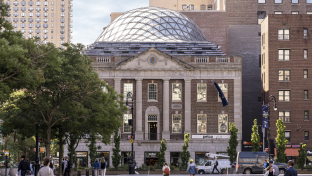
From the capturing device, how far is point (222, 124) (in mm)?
66062

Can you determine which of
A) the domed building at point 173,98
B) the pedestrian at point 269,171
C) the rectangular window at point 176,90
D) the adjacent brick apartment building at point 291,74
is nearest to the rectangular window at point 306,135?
the adjacent brick apartment building at point 291,74

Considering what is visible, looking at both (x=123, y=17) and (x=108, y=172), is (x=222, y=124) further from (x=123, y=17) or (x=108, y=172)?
(x=123, y=17)

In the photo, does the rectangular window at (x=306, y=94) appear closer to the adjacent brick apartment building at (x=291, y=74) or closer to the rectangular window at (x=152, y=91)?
the adjacent brick apartment building at (x=291, y=74)

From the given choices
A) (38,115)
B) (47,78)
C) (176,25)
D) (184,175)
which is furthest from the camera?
(176,25)

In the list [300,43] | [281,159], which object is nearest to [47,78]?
[281,159]

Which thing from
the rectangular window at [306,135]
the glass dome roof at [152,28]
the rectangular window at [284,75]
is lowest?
the rectangular window at [306,135]

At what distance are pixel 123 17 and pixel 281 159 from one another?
137ft

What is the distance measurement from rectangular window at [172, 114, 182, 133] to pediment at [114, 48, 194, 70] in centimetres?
667

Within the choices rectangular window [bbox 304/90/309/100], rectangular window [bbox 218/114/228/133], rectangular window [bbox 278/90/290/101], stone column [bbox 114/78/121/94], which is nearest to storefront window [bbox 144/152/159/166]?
rectangular window [bbox 218/114/228/133]

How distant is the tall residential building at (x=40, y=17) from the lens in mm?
191875

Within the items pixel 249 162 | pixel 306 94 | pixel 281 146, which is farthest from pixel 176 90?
pixel 249 162

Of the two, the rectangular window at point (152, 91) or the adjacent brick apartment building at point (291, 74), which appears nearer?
the rectangular window at point (152, 91)

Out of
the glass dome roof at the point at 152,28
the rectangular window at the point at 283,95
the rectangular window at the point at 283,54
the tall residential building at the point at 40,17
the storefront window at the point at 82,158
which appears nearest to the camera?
the storefront window at the point at 82,158

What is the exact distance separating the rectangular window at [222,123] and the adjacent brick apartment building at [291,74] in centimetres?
730
